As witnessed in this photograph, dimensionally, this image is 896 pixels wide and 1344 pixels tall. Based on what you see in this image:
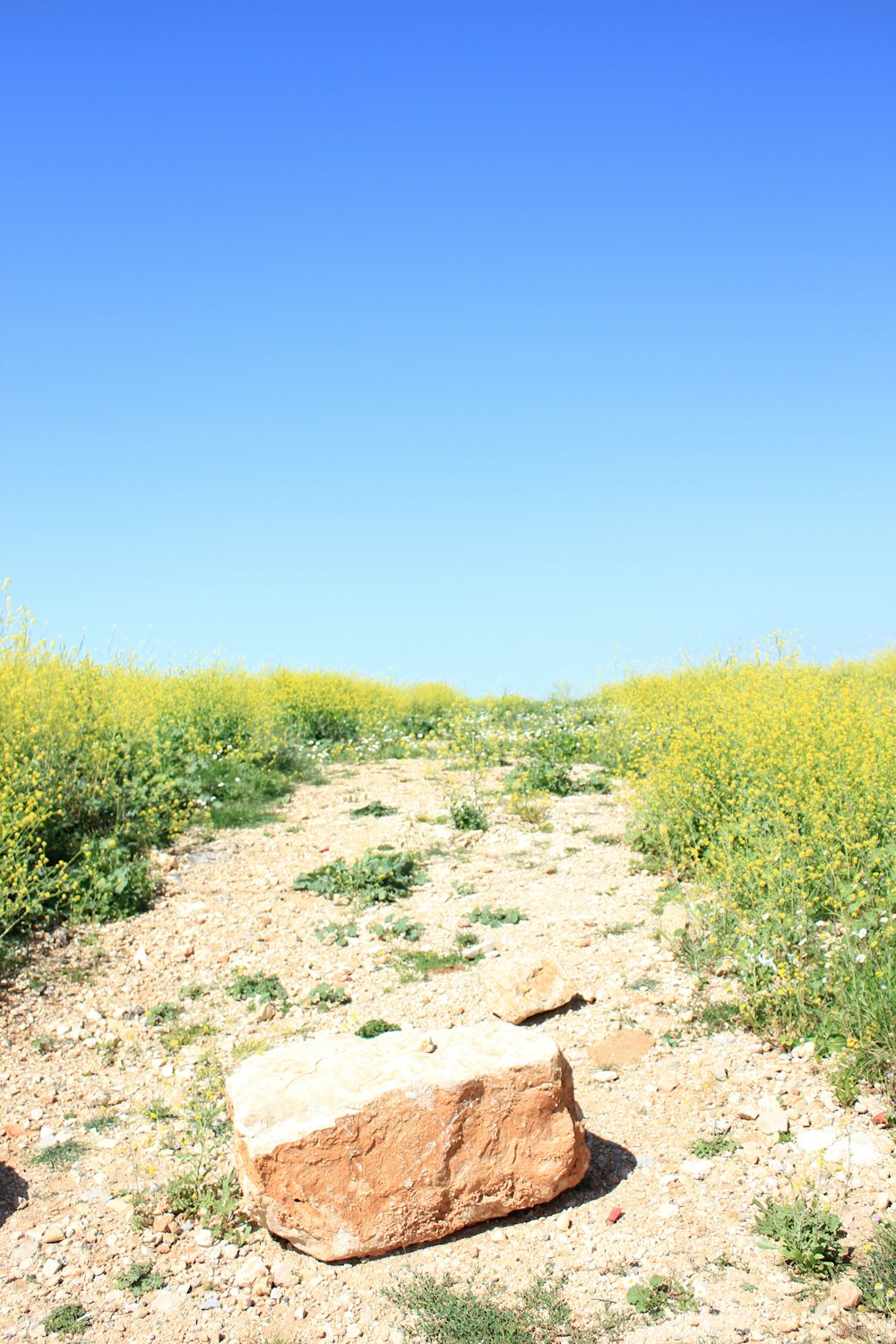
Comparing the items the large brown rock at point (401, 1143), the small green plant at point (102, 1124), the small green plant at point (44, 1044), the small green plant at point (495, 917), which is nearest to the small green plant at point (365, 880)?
the small green plant at point (495, 917)

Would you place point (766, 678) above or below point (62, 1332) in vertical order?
above

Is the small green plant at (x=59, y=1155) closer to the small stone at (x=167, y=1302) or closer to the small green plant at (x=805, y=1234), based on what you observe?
the small stone at (x=167, y=1302)

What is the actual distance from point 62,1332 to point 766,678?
26.9 ft

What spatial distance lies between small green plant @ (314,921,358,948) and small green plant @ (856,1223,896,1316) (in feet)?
13.3

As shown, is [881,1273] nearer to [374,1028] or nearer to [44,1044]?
[374,1028]

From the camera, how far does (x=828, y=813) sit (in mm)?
6098

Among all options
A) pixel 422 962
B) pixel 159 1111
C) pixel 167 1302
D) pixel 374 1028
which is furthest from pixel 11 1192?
pixel 422 962

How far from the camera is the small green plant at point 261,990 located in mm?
6074

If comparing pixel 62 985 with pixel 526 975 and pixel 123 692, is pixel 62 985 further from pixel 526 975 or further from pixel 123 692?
pixel 123 692

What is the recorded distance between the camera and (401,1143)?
12.1ft

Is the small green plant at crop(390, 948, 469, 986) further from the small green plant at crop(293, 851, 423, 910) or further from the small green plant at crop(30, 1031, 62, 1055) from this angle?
the small green plant at crop(30, 1031, 62, 1055)

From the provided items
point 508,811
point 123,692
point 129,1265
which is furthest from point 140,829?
point 129,1265

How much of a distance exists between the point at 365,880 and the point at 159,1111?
314cm

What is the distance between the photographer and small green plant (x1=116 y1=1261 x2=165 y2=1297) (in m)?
3.68
